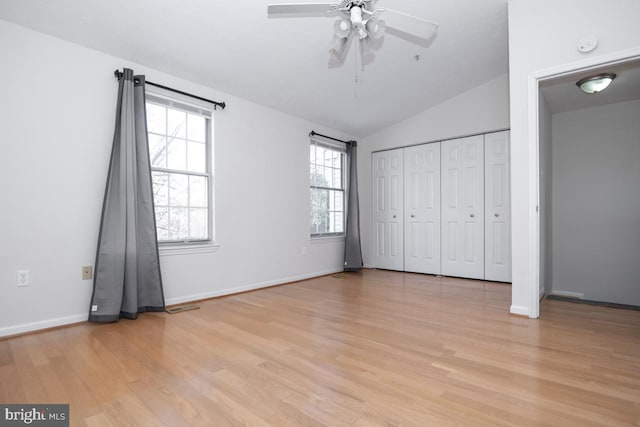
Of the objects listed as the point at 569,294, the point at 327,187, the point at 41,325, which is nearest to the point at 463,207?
→ the point at 569,294

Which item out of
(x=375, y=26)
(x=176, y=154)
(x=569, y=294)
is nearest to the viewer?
(x=375, y=26)

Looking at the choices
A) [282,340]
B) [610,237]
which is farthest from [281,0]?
[610,237]

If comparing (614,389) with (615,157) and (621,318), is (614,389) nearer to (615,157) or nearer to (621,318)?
(621,318)

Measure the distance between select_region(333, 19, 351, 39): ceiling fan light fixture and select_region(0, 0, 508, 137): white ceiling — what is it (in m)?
0.86

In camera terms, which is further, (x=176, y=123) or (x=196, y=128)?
(x=196, y=128)

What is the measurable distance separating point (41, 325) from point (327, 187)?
378cm

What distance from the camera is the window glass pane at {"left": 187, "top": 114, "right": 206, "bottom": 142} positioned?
3566 mm

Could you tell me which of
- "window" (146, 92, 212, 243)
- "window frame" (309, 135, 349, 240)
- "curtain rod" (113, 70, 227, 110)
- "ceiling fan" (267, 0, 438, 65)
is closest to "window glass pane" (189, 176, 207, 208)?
"window" (146, 92, 212, 243)

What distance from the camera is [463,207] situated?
4.77m

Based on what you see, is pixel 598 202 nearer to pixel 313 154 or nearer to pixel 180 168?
pixel 313 154

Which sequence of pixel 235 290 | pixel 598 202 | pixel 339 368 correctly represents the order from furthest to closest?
pixel 598 202 → pixel 235 290 → pixel 339 368

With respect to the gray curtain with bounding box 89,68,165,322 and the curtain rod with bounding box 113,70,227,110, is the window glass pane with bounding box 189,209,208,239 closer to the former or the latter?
the gray curtain with bounding box 89,68,165,322

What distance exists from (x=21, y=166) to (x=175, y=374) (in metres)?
2.02

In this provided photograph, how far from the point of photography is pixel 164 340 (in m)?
2.37
